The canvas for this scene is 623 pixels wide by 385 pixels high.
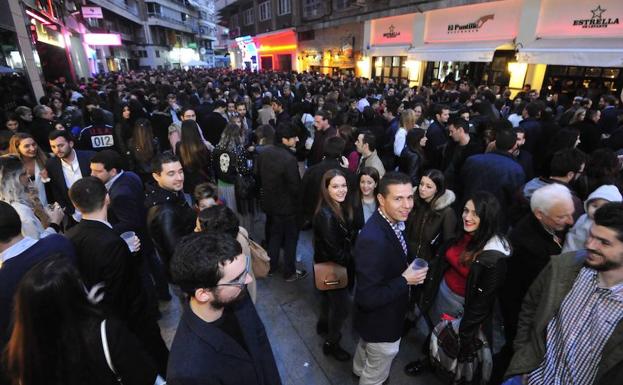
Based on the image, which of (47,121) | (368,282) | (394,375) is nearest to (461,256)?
(368,282)

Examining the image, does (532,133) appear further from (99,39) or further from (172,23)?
(172,23)

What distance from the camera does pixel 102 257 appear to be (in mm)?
2066

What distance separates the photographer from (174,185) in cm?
271

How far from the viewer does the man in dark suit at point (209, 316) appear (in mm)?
1319

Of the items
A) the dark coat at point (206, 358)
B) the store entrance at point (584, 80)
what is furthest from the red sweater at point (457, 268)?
the store entrance at point (584, 80)

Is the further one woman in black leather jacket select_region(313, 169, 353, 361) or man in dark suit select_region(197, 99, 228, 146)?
man in dark suit select_region(197, 99, 228, 146)

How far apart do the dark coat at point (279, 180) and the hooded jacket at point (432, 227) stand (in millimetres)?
1479

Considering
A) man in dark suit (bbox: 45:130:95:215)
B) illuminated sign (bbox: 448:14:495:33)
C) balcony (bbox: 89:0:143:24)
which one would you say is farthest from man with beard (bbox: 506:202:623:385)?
balcony (bbox: 89:0:143:24)

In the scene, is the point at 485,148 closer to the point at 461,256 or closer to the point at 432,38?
the point at 461,256

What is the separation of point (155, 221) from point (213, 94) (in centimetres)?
890

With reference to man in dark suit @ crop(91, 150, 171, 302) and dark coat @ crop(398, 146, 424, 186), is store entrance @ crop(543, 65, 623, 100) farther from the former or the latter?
man in dark suit @ crop(91, 150, 171, 302)

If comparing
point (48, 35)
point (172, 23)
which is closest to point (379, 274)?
point (48, 35)

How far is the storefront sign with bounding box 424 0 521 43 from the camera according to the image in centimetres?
1226

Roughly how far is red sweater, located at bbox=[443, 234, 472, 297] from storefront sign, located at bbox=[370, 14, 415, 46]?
17.0m
